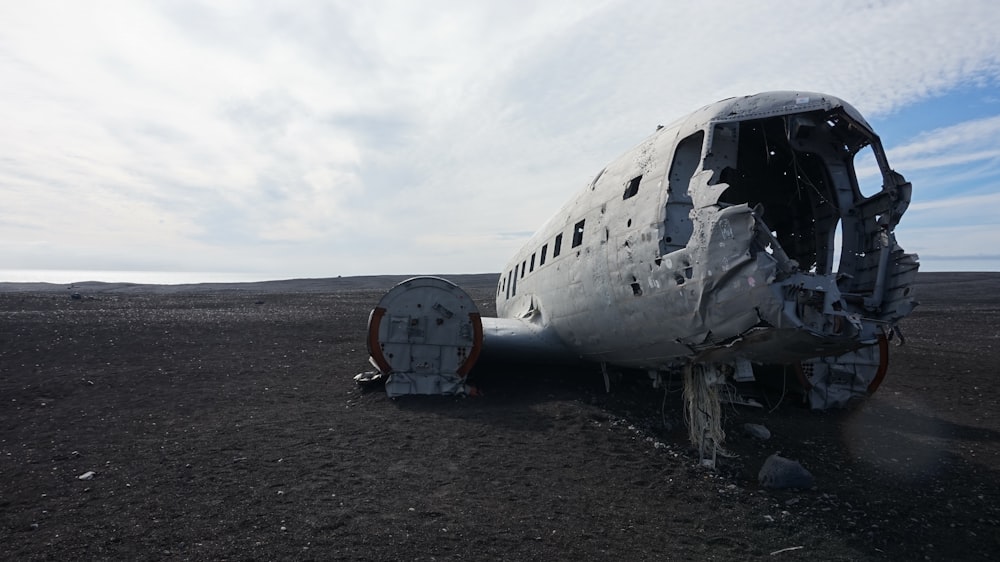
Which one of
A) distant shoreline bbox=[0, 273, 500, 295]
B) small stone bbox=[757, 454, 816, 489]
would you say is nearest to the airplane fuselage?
small stone bbox=[757, 454, 816, 489]

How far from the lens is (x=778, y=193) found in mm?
9648

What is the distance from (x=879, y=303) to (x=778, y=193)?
320 centimetres

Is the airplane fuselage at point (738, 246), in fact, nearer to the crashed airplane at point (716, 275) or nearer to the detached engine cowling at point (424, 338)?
the crashed airplane at point (716, 275)

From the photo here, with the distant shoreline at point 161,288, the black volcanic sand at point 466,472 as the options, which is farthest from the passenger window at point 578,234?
A: the distant shoreline at point 161,288

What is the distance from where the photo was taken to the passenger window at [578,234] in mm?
10312

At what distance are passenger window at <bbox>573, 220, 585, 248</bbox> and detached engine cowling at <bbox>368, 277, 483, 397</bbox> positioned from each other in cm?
261

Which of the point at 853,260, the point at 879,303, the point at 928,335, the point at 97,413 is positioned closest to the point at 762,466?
the point at 879,303

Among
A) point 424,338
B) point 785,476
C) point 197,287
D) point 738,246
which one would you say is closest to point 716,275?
point 738,246

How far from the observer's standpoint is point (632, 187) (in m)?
8.73

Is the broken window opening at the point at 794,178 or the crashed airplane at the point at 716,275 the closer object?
the crashed airplane at the point at 716,275

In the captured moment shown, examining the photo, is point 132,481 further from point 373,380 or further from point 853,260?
point 853,260

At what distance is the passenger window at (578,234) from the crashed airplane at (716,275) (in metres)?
0.04

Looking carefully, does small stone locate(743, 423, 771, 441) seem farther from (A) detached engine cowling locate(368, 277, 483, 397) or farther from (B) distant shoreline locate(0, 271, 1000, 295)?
(B) distant shoreline locate(0, 271, 1000, 295)

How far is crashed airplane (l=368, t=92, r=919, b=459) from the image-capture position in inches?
241
